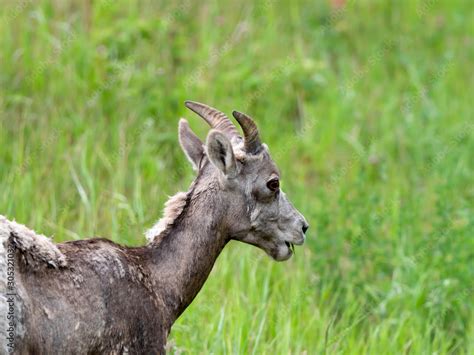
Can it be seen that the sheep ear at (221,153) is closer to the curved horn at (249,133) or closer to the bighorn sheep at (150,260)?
the bighorn sheep at (150,260)

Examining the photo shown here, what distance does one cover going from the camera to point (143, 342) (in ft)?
17.9

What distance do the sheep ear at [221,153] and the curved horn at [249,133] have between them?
0.51 ft

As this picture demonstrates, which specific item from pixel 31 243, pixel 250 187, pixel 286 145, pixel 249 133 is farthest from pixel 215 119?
pixel 286 145

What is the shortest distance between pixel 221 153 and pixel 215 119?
424mm

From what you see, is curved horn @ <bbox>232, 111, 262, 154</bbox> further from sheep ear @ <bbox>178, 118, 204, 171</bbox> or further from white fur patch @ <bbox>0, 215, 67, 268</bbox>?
white fur patch @ <bbox>0, 215, 67, 268</bbox>

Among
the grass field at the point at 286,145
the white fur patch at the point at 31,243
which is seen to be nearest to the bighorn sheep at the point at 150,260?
the white fur patch at the point at 31,243

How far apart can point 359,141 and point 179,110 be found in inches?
85.7

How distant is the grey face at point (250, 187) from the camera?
5.90m

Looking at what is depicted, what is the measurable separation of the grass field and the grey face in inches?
38.2

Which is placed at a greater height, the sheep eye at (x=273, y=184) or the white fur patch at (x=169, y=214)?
the sheep eye at (x=273, y=184)

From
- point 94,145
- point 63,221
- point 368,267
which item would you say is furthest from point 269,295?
point 94,145

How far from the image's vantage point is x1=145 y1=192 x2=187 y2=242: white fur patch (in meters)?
5.93

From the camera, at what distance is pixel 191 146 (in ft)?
20.9

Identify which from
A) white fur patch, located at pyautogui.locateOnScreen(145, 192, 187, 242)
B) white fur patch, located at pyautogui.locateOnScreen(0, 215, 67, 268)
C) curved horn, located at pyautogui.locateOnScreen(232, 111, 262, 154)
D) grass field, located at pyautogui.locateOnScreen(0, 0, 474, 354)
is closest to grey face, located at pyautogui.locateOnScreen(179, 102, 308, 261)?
curved horn, located at pyautogui.locateOnScreen(232, 111, 262, 154)
